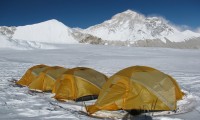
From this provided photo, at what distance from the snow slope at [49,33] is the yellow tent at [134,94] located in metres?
→ 163

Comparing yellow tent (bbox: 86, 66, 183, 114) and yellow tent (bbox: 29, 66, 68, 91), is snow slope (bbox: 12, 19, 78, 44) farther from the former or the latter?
yellow tent (bbox: 86, 66, 183, 114)

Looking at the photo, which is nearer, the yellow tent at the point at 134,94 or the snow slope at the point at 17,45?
the yellow tent at the point at 134,94

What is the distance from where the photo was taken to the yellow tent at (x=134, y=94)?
10.3 metres

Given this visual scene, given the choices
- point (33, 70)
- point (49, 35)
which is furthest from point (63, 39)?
point (33, 70)

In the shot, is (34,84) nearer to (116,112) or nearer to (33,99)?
(33,99)

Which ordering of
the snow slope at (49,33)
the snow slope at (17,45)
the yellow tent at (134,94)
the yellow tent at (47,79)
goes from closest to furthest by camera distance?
the yellow tent at (134,94), the yellow tent at (47,79), the snow slope at (17,45), the snow slope at (49,33)

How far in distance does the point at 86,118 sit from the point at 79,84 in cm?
344

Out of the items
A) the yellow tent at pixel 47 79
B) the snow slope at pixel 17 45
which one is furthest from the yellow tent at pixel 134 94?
the snow slope at pixel 17 45

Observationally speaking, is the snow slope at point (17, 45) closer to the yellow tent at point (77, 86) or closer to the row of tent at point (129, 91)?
the yellow tent at point (77, 86)

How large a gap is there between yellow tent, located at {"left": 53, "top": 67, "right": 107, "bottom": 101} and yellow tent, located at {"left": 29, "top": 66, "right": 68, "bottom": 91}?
6.52 feet

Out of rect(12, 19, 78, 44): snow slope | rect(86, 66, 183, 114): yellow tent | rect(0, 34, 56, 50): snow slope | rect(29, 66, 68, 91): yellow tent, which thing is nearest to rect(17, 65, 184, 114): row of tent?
rect(86, 66, 183, 114): yellow tent

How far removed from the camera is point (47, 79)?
15.5 meters

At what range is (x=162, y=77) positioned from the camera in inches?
459

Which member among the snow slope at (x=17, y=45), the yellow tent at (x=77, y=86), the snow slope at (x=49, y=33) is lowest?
the yellow tent at (x=77, y=86)
